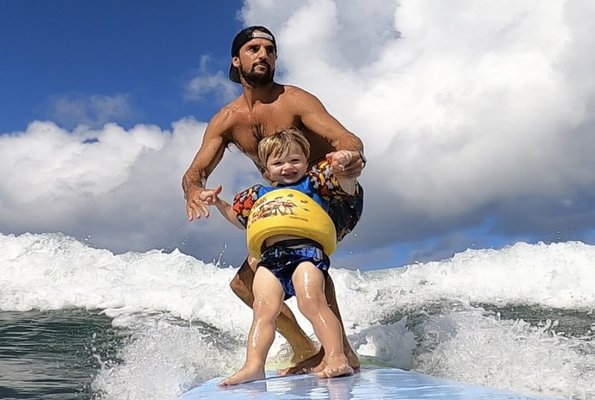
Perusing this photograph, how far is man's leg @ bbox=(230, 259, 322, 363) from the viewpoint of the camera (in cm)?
421

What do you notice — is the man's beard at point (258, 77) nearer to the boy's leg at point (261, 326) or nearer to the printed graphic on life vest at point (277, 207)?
the printed graphic on life vest at point (277, 207)

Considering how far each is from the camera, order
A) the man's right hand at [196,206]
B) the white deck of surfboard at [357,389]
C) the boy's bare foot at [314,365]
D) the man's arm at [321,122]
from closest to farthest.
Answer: the white deck of surfboard at [357,389], the boy's bare foot at [314,365], the man's right hand at [196,206], the man's arm at [321,122]

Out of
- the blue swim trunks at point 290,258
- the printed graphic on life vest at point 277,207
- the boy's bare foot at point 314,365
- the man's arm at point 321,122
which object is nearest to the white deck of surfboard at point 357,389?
the boy's bare foot at point 314,365

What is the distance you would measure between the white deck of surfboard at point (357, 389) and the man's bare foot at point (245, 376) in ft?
0.13

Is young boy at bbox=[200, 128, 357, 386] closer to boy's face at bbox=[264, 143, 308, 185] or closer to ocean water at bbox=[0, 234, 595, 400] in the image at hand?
boy's face at bbox=[264, 143, 308, 185]

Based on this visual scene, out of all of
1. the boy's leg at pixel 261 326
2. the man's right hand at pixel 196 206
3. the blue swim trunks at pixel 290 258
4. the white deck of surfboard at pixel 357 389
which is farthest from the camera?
the man's right hand at pixel 196 206

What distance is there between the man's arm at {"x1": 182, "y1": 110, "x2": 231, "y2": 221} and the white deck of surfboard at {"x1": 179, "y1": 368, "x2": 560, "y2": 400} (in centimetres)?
126

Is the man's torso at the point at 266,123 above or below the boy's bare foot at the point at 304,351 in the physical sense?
above

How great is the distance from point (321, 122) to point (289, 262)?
980mm

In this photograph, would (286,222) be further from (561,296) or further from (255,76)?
(561,296)

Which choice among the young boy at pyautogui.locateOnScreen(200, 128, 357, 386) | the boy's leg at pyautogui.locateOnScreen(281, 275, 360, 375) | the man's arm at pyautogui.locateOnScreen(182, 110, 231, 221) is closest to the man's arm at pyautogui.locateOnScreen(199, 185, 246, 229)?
the young boy at pyautogui.locateOnScreen(200, 128, 357, 386)

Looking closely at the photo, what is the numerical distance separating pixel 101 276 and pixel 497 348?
308 inches

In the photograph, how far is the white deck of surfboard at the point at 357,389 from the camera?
8.22ft

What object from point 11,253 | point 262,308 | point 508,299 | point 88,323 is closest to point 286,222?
point 262,308
